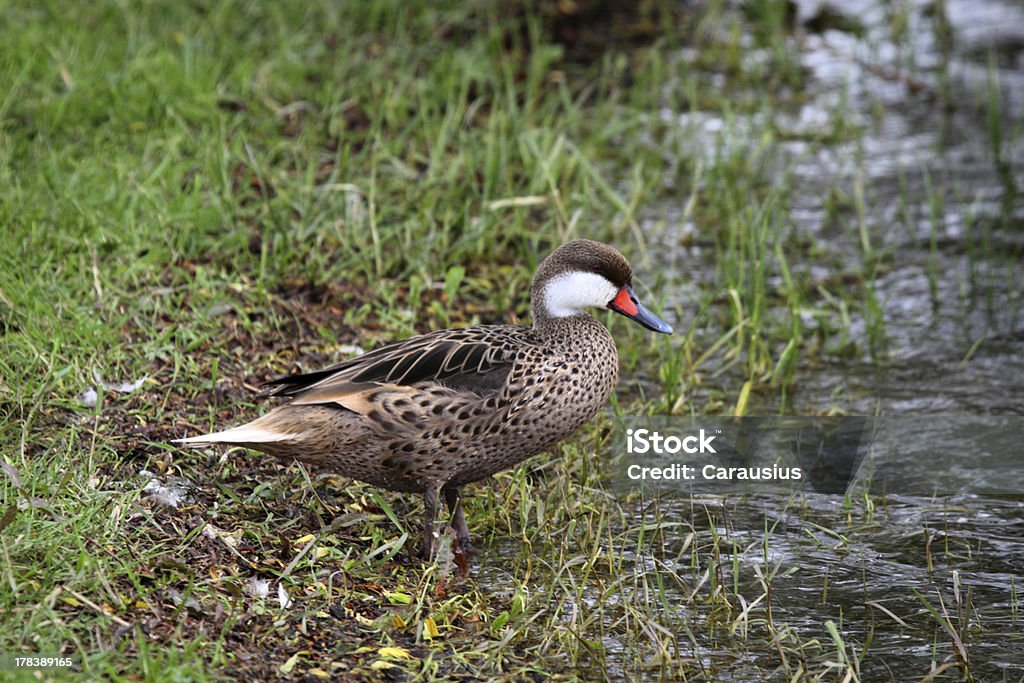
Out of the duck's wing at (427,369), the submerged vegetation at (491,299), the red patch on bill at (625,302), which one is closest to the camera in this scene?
the submerged vegetation at (491,299)

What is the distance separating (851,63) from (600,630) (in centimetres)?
600

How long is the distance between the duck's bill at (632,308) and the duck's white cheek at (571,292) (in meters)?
0.10

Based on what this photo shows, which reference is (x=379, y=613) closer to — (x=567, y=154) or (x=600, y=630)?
(x=600, y=630)

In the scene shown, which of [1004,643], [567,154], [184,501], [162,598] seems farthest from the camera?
[567,154]

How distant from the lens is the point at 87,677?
3354mm

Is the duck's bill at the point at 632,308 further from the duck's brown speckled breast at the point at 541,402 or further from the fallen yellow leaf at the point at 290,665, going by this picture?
the fallen yellow leaf at the point at 290,665

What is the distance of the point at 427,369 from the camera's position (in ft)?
14.1

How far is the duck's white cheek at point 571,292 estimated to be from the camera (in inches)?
180

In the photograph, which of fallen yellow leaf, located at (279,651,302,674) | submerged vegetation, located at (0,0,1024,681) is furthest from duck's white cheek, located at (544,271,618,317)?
fallen yellow leaf, located at (279,651,302,674)

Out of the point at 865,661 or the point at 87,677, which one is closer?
the point at 87,677

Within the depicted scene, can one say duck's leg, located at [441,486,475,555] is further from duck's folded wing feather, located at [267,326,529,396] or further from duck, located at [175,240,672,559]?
duck's folded wing feather, located at [267,326,529,396]

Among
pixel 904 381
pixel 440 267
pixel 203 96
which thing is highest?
pixel 203 96

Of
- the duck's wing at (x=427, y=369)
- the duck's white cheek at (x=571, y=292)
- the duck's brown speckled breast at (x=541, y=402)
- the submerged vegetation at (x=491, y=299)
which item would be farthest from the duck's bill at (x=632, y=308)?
the submerged vegetation at (x=491, y=299)

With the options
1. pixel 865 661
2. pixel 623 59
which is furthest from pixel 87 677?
pixel 623 59
